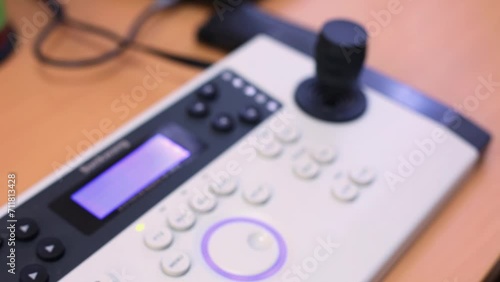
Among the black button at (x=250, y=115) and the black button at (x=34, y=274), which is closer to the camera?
the black button at (x=34, y=274)

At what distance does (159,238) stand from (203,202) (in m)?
0.04

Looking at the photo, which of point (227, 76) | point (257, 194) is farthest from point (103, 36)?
point (257, 194)

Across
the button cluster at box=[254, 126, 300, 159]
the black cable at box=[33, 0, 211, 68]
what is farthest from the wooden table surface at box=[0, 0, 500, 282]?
the button cluster at box=[254, 126, 300, 159]

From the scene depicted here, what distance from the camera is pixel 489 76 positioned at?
56 cm

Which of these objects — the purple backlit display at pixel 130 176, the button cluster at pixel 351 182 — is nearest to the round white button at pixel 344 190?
the button cluster at pixel 351 182

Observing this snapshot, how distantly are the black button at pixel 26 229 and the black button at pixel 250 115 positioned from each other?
0.54 feet

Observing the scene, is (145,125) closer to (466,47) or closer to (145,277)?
(145,277)

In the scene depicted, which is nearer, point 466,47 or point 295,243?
point 295,243

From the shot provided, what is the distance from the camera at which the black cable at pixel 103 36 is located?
0.54 meters

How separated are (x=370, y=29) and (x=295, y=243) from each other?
28 centimetres

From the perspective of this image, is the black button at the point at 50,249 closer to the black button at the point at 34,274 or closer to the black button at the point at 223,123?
the black button at the point at 34,274

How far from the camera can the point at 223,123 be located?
0.46 m

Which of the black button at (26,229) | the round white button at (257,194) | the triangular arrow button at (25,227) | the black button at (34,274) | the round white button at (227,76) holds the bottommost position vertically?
the black button at (34,274)

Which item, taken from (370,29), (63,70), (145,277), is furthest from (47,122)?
(370,29)
